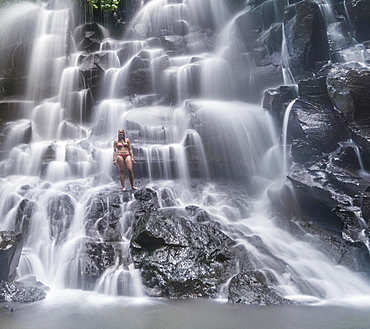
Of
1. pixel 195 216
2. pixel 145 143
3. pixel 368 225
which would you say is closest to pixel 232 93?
pixel 145 143

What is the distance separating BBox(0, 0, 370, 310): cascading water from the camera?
6227 mm

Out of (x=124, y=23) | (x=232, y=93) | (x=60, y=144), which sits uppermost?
(x=124, y=23)

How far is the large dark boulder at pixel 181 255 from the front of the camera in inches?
209

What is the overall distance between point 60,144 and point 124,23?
11.3m

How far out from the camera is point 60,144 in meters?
11.5

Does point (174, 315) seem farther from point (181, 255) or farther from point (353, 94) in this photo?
point (353, 94)

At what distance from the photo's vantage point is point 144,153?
1025cm

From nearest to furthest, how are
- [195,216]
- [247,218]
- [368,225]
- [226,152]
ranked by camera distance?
[368,225]
[195,216]
[247,218]
[226,152]

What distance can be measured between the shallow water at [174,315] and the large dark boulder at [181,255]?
38 cm

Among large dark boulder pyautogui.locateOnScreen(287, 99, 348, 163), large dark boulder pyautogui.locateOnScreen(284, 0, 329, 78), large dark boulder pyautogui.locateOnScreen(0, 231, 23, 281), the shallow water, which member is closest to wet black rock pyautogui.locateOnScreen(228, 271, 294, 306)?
the shallow water

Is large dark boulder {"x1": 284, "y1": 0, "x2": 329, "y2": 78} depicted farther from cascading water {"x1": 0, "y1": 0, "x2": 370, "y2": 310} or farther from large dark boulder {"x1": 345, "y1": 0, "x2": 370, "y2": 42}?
cascading water {"x1": 0, "y1": 0, "x2": 370, "y2": 310}

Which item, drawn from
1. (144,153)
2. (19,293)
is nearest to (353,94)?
(144,153)

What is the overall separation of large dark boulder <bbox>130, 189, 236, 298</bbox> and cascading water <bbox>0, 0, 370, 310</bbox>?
41cm

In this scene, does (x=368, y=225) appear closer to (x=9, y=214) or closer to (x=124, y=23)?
(x=9, y=214)
